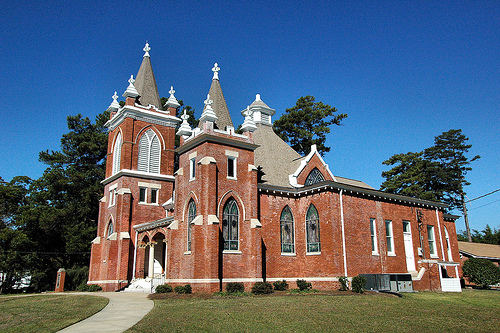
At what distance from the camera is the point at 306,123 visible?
47.0 meters

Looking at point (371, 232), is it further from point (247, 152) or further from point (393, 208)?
point (247, 152)

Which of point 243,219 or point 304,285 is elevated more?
point 243,219

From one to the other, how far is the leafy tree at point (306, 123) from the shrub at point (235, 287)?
86.8 ft

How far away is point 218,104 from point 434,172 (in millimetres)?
39269

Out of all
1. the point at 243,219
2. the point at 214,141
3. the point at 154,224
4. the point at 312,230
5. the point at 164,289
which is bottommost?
the point at 164,289

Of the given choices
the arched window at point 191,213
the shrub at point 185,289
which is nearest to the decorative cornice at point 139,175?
the arched window at point 191,213

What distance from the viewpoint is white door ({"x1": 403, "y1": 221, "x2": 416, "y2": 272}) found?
28567mm

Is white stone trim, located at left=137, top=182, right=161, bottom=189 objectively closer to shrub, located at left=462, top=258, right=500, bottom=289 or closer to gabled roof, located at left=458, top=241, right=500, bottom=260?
shrub, located at left=462, top=258, right=500, bottom=289

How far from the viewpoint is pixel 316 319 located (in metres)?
12.8

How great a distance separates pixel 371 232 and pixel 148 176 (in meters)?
18.0

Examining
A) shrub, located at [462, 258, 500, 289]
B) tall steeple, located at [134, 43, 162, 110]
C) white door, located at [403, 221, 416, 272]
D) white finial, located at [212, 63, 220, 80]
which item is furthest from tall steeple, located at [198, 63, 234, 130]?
shrub, located at [462, 258, 500, 289]

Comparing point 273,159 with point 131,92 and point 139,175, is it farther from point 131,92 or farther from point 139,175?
point 131,92

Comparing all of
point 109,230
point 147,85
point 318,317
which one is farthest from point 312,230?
point 147,85

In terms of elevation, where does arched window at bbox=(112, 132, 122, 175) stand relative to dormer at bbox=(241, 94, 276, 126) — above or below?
below
